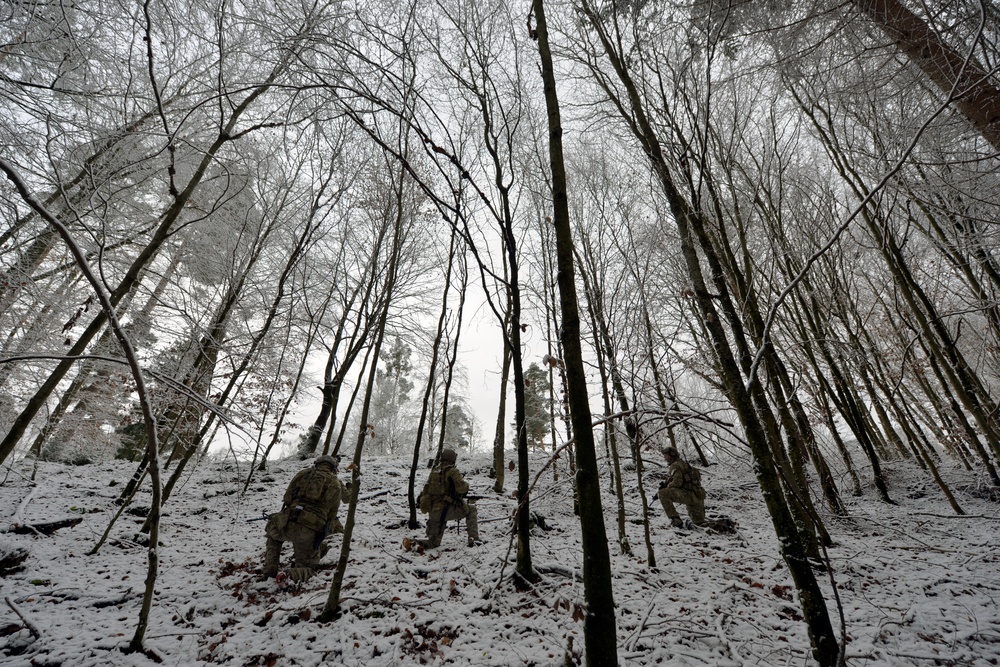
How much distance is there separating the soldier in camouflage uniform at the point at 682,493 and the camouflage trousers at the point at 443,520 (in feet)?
11.5

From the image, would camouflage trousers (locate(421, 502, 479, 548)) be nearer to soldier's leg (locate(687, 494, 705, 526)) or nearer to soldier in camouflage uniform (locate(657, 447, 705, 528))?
soldier in camouflage uniform (locate(657, 447, 705, 528))

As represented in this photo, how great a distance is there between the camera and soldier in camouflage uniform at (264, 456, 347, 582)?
471 centimetres

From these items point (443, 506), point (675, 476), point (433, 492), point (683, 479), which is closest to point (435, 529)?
point (443, 506)

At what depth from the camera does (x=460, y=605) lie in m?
4.04

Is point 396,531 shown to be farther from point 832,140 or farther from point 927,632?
point 832,140

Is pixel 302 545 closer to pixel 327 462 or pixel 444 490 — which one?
pixel 327 462

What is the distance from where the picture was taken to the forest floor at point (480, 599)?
3121mm

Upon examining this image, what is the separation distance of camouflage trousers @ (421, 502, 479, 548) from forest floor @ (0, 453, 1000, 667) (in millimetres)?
210

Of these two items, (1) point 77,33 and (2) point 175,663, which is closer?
(2) point 175,663

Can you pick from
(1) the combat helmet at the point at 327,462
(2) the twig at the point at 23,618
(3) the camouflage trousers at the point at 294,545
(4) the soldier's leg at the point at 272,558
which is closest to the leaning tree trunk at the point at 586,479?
(2) the twig at the point at 23,618

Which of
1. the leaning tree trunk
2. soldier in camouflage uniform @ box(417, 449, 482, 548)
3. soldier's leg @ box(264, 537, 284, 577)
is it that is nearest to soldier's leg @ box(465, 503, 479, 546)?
soldier in camouflage uniform @ box(417, 449, 482, 548)

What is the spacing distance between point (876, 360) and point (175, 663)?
36.7 ft

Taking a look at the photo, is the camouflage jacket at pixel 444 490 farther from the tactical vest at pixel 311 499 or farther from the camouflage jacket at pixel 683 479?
the camouflage jacket at pixel 683 479

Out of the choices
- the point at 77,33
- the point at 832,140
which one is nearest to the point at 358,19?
the point at 77,33
